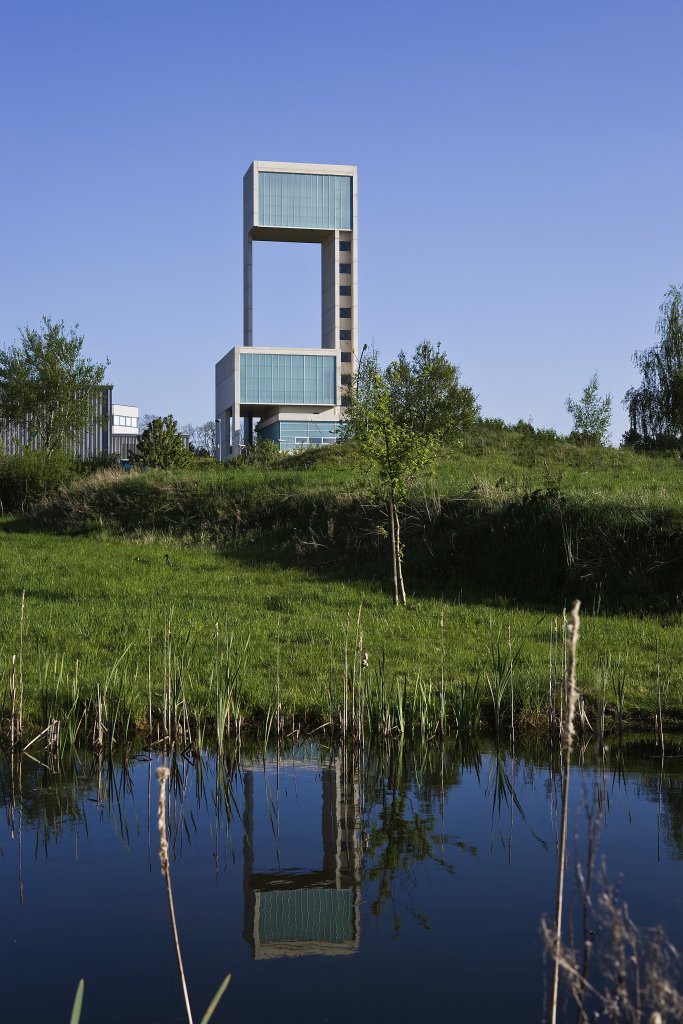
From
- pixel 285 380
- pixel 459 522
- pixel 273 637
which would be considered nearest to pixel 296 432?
pixel 285 380

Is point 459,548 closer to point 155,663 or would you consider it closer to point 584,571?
point 584,571

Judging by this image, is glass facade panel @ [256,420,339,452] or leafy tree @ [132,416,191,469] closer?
leafy tree @ [132,416,191,469]

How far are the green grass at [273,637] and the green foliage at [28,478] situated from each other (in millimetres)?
16245

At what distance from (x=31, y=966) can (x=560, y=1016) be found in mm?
2731

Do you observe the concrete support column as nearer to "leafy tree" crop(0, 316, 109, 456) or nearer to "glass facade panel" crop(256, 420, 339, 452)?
"glass facade panel" crop(256, 420, 339, 452)

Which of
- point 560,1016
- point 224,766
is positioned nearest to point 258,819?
point 224,766

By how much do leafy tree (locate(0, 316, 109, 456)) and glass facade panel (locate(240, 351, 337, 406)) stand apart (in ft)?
94.1

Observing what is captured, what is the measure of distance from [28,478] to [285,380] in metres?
50.4

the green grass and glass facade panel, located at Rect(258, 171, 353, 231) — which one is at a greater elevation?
glass facade panel, located at Rect(258, 171, 353, 231)

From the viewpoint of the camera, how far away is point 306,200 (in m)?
92.0

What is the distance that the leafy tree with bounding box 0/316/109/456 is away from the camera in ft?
192

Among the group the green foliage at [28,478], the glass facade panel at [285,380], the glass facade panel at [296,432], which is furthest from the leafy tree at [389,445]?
the glass facade panel at [285,380]

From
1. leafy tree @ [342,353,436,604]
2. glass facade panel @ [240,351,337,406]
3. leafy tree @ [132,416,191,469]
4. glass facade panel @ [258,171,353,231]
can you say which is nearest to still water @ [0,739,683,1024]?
leafy tree @ [342,353,436,604]

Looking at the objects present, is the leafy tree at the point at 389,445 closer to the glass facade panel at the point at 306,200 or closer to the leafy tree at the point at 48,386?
the leafy tree at the point at 48,386
